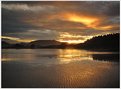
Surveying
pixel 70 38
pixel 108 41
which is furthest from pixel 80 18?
pixel 108 41

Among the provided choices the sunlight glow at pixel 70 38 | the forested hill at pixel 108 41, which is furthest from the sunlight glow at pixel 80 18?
the forested hill at pixel 108 41

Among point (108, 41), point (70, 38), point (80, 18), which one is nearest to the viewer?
point (80, 18)

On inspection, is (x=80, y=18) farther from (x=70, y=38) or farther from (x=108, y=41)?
(x=108, y=41)

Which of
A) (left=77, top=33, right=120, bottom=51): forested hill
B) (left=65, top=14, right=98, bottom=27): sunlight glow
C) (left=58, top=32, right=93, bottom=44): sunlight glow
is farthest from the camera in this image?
(left=58, top=32, right=93, bottom=44): sunlight glow

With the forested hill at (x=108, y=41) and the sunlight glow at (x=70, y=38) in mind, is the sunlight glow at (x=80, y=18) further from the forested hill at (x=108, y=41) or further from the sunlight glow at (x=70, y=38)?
the forested hill at (x=108, y=41)

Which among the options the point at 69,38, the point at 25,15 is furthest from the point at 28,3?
the point at 69,38

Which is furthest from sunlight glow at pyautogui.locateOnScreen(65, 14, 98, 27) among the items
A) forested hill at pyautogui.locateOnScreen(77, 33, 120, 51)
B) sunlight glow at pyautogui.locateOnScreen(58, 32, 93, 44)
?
forested hill at pyautogui.locateOnScreen(77, 33, 120, 51)

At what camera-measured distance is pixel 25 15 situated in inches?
135

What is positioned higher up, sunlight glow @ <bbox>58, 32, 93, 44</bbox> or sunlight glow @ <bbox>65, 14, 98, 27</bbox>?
sunlight glow @ <bbox>65, 14, 98, 27</bbox>

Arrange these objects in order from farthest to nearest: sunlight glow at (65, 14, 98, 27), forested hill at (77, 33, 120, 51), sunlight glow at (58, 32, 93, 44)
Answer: sunlight glow at (58, 32, 93, 44) < sunlight glow at (65, 14, 98, 27) < forested hill at (77, 33, 120, 51)

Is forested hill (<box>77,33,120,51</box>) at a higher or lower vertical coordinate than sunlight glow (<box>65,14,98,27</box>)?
lower

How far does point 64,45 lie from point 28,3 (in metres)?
1.03

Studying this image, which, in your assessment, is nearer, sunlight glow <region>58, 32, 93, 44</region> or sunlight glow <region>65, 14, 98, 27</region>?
sunlight glow <region>65, 14, 98, 27</region>

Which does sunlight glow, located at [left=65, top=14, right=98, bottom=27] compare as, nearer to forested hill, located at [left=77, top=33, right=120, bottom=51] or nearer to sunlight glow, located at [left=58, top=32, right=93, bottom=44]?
sunlight glow, located at [left=58, top=32, right=93, bottom=44]
